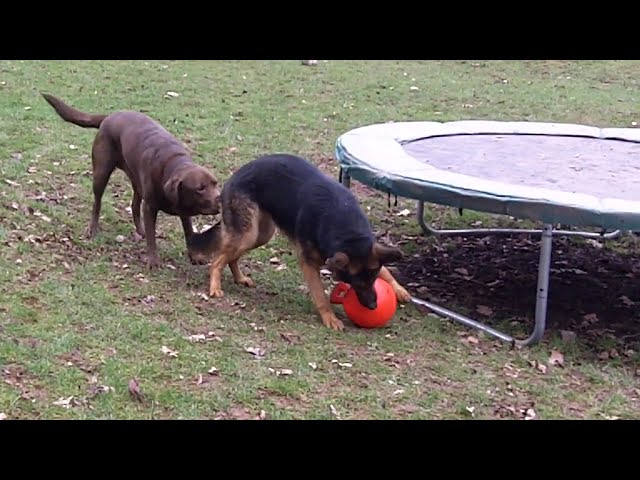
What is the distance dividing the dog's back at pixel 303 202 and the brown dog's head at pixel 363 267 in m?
0.07

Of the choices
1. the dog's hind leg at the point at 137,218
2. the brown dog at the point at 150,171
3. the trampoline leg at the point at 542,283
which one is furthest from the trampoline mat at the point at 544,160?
the dog's hind leg at the point at 137,218

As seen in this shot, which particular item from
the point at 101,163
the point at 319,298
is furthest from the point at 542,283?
the point at 101,163

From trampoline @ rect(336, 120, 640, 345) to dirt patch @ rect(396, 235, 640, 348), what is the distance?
0.24m

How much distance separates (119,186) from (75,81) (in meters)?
4.68

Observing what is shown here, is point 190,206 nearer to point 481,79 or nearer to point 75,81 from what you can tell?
point 75,81

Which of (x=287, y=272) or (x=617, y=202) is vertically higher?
(x=617, y=202)

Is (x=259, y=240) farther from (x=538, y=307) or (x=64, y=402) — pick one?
(x=64, y=402)

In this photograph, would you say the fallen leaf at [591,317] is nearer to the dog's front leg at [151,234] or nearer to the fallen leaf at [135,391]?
the dog's front leg at [151,234]

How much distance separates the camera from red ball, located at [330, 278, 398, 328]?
6.27 meters

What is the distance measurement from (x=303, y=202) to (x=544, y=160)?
7.78 feet

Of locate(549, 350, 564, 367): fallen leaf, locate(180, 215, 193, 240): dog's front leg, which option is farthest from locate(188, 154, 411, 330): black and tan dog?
locate(549, 350, 564, 367): fallen leaf

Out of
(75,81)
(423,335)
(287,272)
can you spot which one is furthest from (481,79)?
(423,335)

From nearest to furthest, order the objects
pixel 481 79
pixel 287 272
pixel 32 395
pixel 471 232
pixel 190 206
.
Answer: pixel 32 395 → pixel 190 206 → pixel 287 272 → pixel 471 232 → pixel 481 79

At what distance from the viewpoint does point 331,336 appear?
6.09 m
